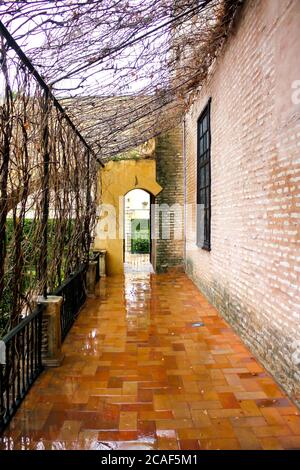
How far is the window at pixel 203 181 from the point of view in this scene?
627 centimetres

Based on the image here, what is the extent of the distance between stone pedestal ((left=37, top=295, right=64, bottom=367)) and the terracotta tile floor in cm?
11

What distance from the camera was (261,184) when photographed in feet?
11.2

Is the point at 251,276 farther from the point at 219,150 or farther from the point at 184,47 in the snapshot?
the point at 184,47

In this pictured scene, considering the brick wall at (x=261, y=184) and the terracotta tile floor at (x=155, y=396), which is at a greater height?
the brick wall at (x=261, y=184)

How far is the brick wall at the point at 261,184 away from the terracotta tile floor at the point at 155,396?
307 millimetres

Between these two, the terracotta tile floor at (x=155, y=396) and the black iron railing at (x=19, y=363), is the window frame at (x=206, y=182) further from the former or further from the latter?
the black iron railing at (x=19, y=363)

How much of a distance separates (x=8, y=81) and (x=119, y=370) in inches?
99.9

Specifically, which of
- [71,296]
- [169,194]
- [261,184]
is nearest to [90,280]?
[71,296]

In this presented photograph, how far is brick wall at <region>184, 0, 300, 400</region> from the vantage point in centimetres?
272

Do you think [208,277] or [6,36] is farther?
[208,277]

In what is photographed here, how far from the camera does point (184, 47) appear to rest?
4.82 metres

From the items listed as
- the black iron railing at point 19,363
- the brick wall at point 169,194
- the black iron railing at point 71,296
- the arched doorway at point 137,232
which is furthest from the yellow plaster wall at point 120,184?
the black iron railing at point 19,363

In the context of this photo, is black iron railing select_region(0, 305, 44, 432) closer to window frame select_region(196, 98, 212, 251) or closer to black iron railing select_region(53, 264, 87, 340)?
black iron railing select_region(53, 264, 87, 340)
